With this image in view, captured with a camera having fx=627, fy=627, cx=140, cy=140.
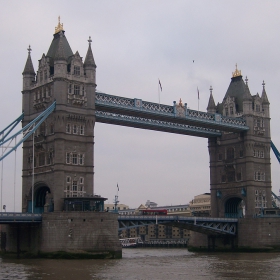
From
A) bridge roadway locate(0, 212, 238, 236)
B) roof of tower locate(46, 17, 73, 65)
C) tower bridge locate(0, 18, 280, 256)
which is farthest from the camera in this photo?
roof of tower locate(46, 17, 73, 65)

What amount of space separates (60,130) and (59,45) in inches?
548

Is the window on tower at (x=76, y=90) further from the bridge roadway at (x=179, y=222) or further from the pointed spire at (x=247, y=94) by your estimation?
the pointed spire at (x=247, y=94)

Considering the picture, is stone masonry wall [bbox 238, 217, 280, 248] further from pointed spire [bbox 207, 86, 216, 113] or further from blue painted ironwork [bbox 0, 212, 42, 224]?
blue painted ironwork [bbox 0, 212, 42, 224]

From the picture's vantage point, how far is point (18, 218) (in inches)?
3442

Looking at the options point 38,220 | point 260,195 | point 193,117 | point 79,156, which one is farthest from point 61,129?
point 260,195

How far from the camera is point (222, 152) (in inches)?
5002

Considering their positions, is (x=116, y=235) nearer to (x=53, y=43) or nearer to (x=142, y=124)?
(x=142, y=124)

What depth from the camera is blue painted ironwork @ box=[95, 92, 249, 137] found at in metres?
104

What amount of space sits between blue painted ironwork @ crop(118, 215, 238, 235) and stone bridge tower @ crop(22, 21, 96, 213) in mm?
9743

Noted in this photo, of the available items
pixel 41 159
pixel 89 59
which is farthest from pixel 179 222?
pixel 89 59

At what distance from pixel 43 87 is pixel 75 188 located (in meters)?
16.9

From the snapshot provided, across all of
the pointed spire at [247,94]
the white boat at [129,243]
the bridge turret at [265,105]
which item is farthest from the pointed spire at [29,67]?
the white boat at [129,243]

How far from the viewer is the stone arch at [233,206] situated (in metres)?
126

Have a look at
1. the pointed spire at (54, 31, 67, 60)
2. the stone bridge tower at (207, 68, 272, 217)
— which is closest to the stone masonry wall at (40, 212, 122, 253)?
the pointed spire at (54, 31, 67, 60)
